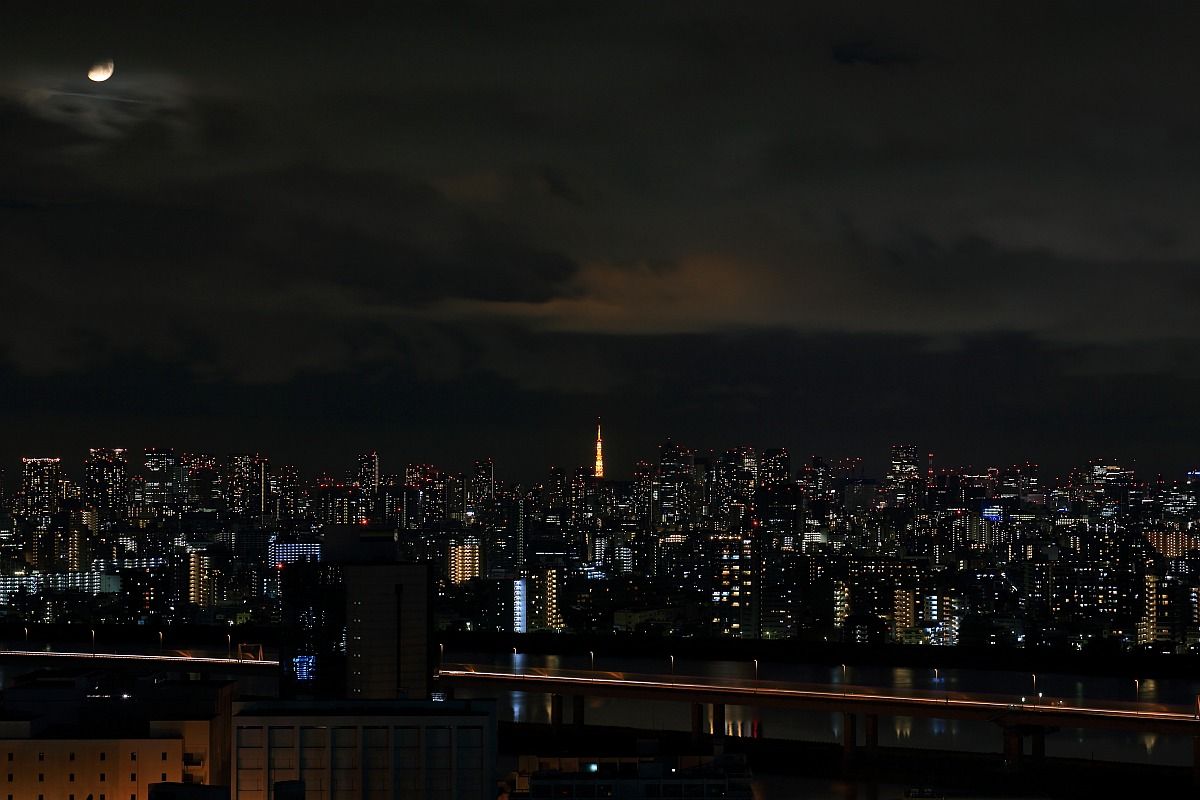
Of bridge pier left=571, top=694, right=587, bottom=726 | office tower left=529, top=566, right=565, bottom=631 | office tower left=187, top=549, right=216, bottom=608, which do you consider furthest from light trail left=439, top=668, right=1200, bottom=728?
office tower left=187, top=549, right=216, bottom=608

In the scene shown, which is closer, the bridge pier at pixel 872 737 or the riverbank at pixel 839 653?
the bridge pier at pixel 872 737

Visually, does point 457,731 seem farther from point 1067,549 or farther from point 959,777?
point 1067,549

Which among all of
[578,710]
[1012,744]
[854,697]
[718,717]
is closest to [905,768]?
[1012,744]

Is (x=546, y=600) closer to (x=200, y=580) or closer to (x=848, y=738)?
(x=200, y=580)

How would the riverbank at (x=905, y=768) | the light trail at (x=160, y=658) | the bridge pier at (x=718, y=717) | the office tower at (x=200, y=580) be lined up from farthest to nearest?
the office tower at (x=200, y=580) → the light trail at (x=160, y=658) → the bridge pier at (x=718, y=717) → the riverbank at (x=905, y=768)

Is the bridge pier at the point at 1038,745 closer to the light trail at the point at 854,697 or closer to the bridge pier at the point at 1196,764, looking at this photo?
the light trail at the point at 854,697

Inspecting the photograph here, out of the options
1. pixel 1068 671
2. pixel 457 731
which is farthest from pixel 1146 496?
pixel 457 731

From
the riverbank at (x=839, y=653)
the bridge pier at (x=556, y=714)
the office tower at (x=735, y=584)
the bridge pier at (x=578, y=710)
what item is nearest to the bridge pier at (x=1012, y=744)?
the bridge pier at (x=556, y=714)
